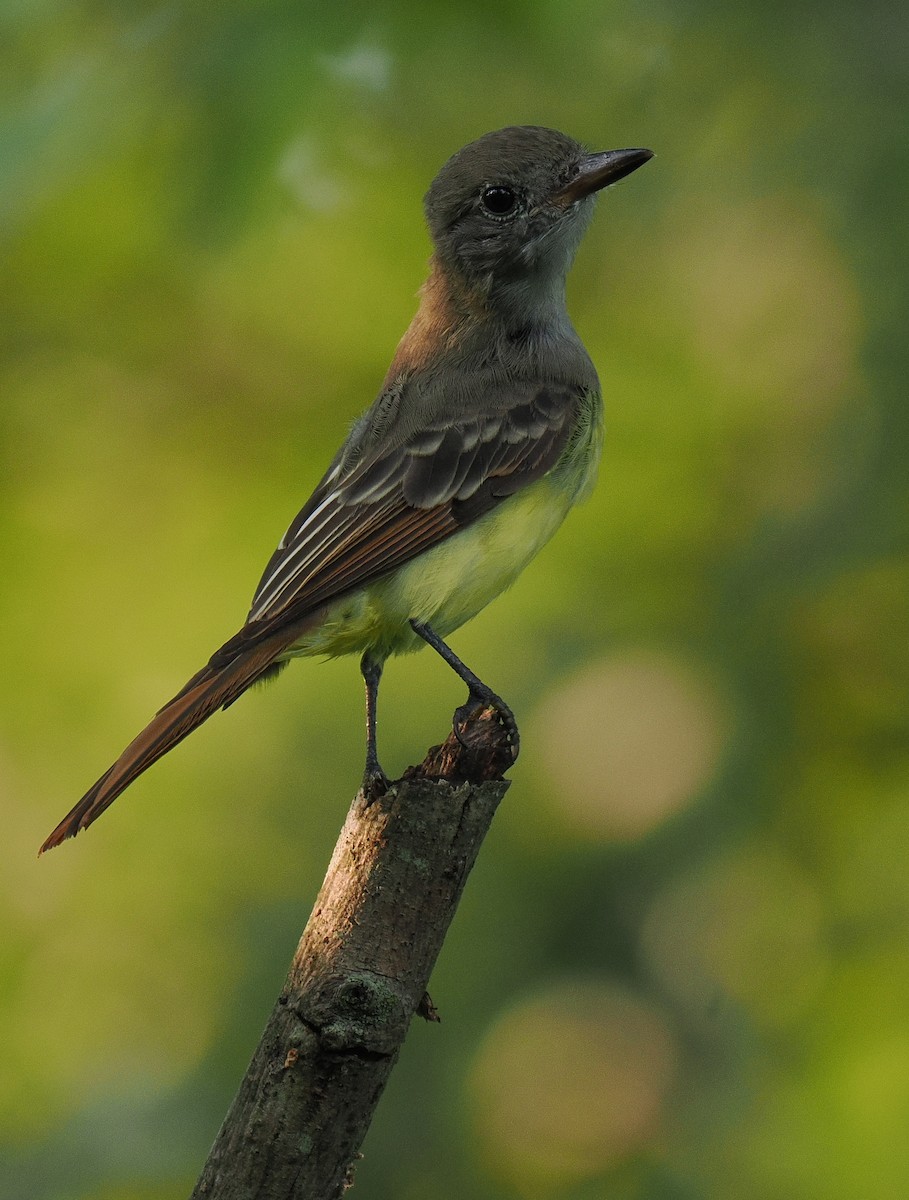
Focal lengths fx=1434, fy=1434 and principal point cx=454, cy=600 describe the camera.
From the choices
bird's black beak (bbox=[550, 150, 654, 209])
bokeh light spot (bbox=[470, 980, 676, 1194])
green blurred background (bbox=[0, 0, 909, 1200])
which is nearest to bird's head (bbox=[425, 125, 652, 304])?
bird's black beak (bbox=[550, 150, 654, 209])

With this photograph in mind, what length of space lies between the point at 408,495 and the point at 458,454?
24 cm

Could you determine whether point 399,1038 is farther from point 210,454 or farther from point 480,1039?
point 210,454

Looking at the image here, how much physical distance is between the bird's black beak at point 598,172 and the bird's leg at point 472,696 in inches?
62.0

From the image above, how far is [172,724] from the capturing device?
12.5 feet

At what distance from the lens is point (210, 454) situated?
5.39 m

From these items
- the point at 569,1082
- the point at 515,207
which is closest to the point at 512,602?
the point at 515,207

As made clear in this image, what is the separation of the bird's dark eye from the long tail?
1798 millimetres

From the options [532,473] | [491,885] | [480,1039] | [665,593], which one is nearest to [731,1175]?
[480,1039]

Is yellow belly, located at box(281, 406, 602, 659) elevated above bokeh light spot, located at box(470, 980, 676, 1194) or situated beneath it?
elevated above

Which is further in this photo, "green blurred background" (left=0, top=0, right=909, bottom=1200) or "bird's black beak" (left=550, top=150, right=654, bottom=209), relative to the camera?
"bird's black beak" (left=550, top=150, right=654, bottom=209)

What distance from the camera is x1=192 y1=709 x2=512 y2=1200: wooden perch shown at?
312cm

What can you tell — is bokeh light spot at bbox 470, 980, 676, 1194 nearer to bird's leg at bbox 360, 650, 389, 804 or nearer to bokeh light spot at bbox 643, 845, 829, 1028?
bokeh light spot at bbox 643, 845, 829, 1028

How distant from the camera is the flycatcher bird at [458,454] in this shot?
430 cm

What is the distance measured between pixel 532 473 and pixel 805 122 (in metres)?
1.68
